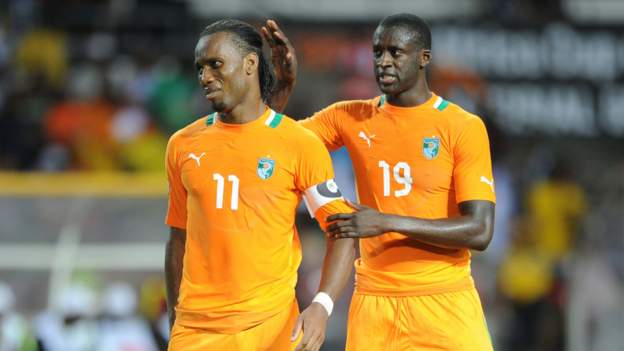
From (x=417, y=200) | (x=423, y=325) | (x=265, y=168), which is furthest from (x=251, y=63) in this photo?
(x=423, y=325)

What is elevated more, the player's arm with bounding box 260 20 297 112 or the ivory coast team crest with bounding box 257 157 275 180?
the player's arm with bounding box 260 20 297 112

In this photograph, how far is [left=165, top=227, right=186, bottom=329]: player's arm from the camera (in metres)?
5.17

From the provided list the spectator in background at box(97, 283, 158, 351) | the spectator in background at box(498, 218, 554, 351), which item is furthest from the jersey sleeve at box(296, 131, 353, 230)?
the spectator in background at box(498, 218, 554, 351)

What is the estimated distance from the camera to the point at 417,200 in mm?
5430

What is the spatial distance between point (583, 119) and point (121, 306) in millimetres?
6754

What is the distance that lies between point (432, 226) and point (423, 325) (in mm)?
513

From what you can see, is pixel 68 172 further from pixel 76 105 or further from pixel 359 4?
pixel 359 4

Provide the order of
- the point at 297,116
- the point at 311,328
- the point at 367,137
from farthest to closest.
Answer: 1. the point at 297,116
2. the point at 367,137
3. the point at 311,328

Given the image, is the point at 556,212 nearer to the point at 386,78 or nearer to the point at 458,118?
the point at 458,118

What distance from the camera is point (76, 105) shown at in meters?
13.5

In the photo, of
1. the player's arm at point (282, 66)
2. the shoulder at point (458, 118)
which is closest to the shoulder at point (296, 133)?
the player's arm at point (282, 66)


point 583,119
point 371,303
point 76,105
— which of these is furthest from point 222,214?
point 583,119

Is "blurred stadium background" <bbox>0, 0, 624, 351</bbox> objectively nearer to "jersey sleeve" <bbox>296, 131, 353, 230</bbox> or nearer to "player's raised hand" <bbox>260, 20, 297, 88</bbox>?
"player's raised hand" <bbox>260, 20, 297, 88</bbox>

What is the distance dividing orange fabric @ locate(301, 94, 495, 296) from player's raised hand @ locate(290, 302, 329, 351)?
0.73 m
